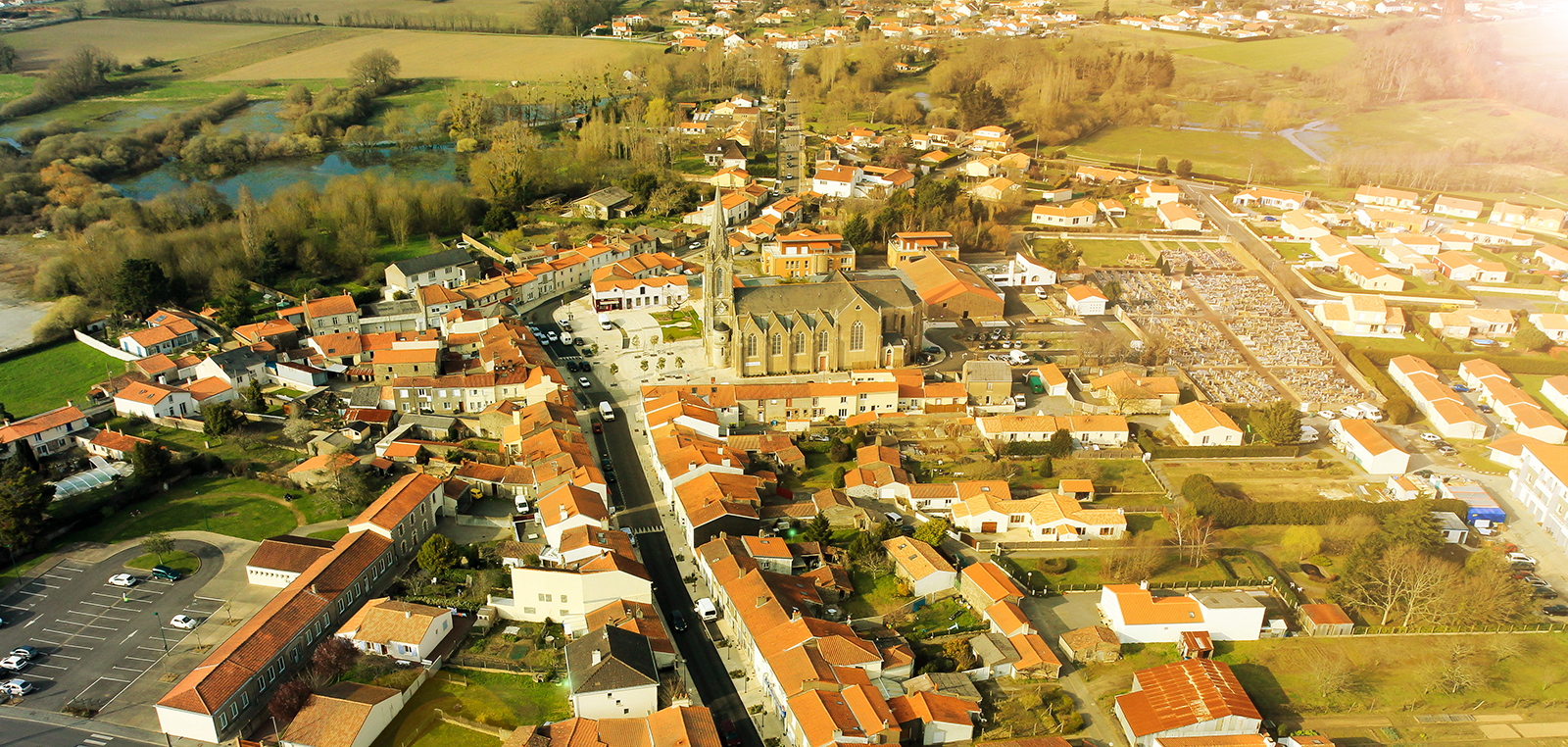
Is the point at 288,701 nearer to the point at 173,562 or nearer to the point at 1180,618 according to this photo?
the point at 173,562

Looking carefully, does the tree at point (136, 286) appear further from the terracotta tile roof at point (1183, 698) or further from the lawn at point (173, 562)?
the terracotta tile roof at point (1183, 698)

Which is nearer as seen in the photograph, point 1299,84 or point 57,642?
point 57,642

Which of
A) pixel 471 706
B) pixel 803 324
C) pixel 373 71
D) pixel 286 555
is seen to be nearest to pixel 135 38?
pixel 373 71

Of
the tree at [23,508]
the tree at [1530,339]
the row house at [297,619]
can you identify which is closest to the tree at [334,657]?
the row house at [297,619]

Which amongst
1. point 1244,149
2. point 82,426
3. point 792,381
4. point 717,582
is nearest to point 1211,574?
point 717,582

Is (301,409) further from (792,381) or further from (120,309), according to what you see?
(792,381)
